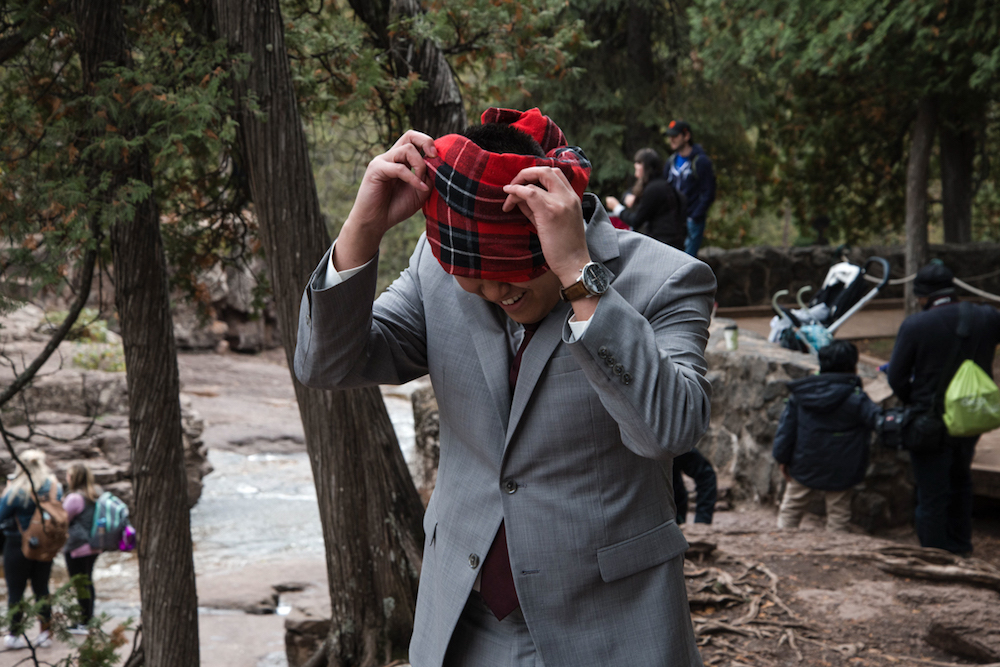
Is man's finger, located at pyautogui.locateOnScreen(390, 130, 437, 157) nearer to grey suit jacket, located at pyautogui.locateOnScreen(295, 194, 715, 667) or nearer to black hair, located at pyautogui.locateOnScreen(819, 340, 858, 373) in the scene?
grey suit jacket, located at pyautogui.locateOnScreen(295, 194, 715, 667)

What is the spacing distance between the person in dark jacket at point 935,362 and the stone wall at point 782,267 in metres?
9.69

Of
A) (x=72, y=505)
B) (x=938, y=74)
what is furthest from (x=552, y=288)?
(x=938, y=74)

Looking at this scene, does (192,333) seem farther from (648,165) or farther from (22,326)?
(648,165)

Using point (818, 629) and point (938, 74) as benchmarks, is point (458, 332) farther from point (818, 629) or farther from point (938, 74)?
point (938, 74)

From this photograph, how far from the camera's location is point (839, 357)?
252 inches

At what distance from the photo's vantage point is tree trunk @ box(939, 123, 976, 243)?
654 inches

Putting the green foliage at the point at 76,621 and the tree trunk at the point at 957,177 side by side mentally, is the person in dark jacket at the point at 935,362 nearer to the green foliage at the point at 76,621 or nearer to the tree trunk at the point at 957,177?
the green foliage at the point at 76,621

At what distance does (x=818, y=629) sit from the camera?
14.1 feet

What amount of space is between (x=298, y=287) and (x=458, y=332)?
7.05 feet

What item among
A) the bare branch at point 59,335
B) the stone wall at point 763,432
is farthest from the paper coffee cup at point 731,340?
the bare branch at point 59,335

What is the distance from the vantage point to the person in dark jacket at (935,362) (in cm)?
596

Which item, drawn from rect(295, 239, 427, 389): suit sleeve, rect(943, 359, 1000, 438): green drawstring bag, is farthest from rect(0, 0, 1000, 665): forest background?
rect(943, 359, 1000, 438): green drawstring bag

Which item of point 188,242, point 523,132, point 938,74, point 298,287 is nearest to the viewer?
point 523,132

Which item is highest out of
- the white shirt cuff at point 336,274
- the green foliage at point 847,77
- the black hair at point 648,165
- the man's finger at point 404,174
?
the green foliage at point 847,77
